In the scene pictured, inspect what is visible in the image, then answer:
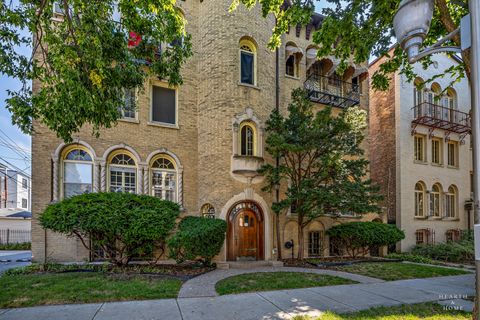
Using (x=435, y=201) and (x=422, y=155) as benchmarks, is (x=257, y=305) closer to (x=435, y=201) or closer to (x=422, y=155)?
(x=422, y=155)

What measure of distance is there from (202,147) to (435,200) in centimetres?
1607

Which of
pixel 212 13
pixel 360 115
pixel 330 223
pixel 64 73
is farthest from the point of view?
pixel 330 223

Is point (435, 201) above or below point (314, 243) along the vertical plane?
above

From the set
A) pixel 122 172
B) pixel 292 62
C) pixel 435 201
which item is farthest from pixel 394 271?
pixel 122 172

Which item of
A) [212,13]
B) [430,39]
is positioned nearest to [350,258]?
[430,39]

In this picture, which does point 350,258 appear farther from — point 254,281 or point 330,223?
point 254,281

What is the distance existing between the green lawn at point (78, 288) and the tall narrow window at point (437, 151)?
18854 millimetres

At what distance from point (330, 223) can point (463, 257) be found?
24.5 ft

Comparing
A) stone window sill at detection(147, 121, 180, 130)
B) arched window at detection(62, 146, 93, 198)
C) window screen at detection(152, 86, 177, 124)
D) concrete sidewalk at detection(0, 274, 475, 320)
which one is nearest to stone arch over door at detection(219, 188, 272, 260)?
stone window sill at detection(147, 121, 180, 130)

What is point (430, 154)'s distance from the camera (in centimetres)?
1847

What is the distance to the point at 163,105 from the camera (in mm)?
13219

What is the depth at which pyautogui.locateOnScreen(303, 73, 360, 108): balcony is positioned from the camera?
50.9 ft

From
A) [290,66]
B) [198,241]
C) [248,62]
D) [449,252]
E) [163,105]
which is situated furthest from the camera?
[290,66]

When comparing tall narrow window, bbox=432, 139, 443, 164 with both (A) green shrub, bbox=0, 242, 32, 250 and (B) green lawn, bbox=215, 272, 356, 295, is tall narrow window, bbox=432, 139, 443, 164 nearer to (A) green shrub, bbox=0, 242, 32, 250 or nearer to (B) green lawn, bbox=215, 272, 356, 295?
(B) green lawn, bbox=215, 272, 356, 295
